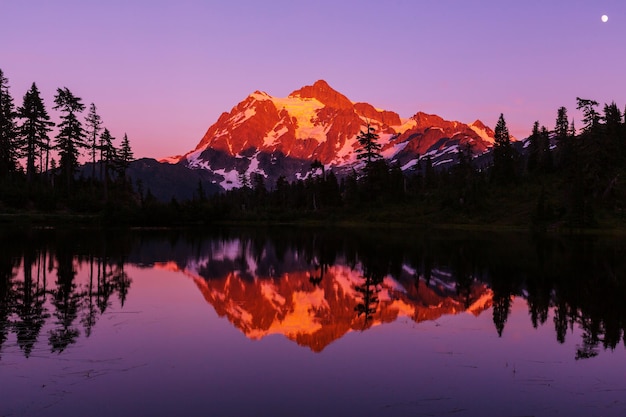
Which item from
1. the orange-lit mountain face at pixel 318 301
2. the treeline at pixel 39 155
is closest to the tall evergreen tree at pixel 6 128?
the treeline at pixel 39 155

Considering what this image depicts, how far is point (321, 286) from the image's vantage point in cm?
3036

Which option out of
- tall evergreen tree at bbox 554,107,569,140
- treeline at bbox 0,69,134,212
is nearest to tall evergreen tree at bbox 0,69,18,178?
treeline at bbox 0,69,134,212

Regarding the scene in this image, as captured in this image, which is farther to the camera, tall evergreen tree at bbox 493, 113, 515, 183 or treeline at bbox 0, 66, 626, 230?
tall evergreen tree at bbox 493, 113, 515, 183

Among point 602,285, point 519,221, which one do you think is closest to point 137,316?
point 602,285

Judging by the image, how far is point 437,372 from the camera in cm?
1470

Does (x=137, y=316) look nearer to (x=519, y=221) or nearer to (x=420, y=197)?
(x=519, y=221)

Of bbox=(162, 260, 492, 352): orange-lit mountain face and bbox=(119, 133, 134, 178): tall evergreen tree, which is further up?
bbox=(119, 133, 134, 178): tall evergreen tree

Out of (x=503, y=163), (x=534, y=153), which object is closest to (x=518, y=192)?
(x=503, y=163)

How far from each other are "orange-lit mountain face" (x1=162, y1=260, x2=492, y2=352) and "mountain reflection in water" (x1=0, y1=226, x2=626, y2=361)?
0.20ft

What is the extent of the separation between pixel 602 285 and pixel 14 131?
9763 cm

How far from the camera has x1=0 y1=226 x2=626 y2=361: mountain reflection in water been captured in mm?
19984

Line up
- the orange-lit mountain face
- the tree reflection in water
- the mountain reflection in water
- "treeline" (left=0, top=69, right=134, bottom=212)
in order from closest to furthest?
the tree reflection in water
the mountain reflection in water
the orange-lit mountain face
"treeline" (left=0, top=69, right=134, bottom=212)

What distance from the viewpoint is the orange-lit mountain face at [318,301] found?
805 inches

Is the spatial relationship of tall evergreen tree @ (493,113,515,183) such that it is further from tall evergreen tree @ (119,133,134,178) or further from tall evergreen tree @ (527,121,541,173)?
tall evergreen tree @ (119,133,134,178)
